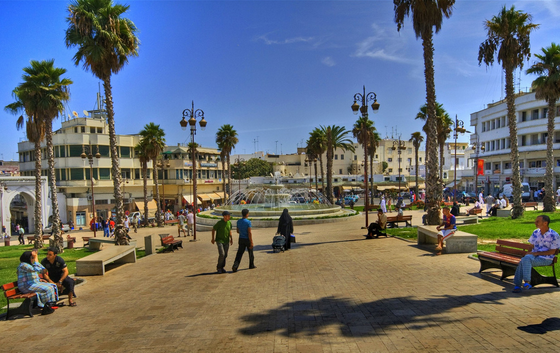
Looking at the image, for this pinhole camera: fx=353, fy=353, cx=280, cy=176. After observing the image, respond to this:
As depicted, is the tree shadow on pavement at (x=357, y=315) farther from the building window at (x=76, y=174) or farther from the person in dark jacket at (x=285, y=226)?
the building window at (x=76, y=174)

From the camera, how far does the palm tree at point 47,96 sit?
773 inches

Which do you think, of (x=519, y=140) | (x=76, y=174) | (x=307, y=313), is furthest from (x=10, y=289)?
(x=519, y=140)

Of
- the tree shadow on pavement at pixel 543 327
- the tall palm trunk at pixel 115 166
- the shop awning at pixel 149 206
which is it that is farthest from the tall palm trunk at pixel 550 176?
the shop awning at pixel 149 206

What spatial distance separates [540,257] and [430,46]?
13435 millimetres

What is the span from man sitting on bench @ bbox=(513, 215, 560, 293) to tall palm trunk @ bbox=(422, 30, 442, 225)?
9.64m

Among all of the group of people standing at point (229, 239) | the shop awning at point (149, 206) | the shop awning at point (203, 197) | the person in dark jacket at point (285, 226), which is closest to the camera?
the group of people standing at point (229, 239)

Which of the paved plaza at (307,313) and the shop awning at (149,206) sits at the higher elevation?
the paved plaza at (307,313)

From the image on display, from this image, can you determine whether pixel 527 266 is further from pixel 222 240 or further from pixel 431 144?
pixel 431 144

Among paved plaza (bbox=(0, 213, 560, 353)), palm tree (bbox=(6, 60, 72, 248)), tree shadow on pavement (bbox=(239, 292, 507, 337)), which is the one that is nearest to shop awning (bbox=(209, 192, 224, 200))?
palm tree (bbox=(6, 60, 72, 248))

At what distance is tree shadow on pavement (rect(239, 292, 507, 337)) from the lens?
5238mm

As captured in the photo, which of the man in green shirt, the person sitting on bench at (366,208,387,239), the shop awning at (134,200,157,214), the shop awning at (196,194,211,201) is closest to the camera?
the man in green shirt

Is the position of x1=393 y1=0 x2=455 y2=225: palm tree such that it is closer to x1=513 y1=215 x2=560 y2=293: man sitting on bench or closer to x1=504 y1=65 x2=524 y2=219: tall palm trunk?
x1=504 y1=65 x2=524 y2=219: tall palm trunk

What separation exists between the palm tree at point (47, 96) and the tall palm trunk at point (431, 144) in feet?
64.0

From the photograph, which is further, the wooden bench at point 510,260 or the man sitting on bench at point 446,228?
the man sitting on bench at point 446,228
